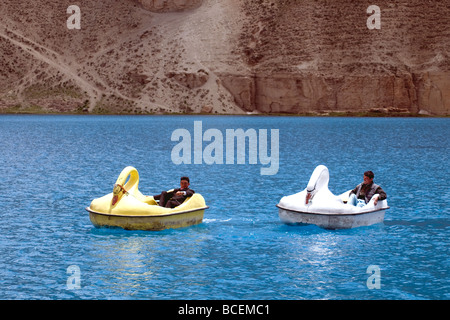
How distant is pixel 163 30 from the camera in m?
140

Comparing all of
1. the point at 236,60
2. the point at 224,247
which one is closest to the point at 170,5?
the point at 236,60

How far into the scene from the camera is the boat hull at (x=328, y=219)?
19.3 m

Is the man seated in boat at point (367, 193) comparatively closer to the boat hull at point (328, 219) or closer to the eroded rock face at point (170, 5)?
the boat hull at point (328, 219)

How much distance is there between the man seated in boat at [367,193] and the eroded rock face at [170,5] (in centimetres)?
13034

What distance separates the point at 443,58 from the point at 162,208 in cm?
11785

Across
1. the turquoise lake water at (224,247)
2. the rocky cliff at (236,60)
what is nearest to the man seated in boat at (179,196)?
the turquoise lake water at (224,247)

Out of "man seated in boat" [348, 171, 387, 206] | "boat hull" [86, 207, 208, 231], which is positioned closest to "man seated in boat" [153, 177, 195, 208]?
"boat hull" [86, 207, 208, 231]

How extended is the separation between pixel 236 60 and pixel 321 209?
382ft

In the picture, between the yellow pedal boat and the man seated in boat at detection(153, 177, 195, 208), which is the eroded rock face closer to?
the man seated in boat at detection(153, 177, 195, 208)

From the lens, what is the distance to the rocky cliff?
127062 mm

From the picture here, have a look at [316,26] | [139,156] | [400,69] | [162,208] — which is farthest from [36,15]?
[162,208]
